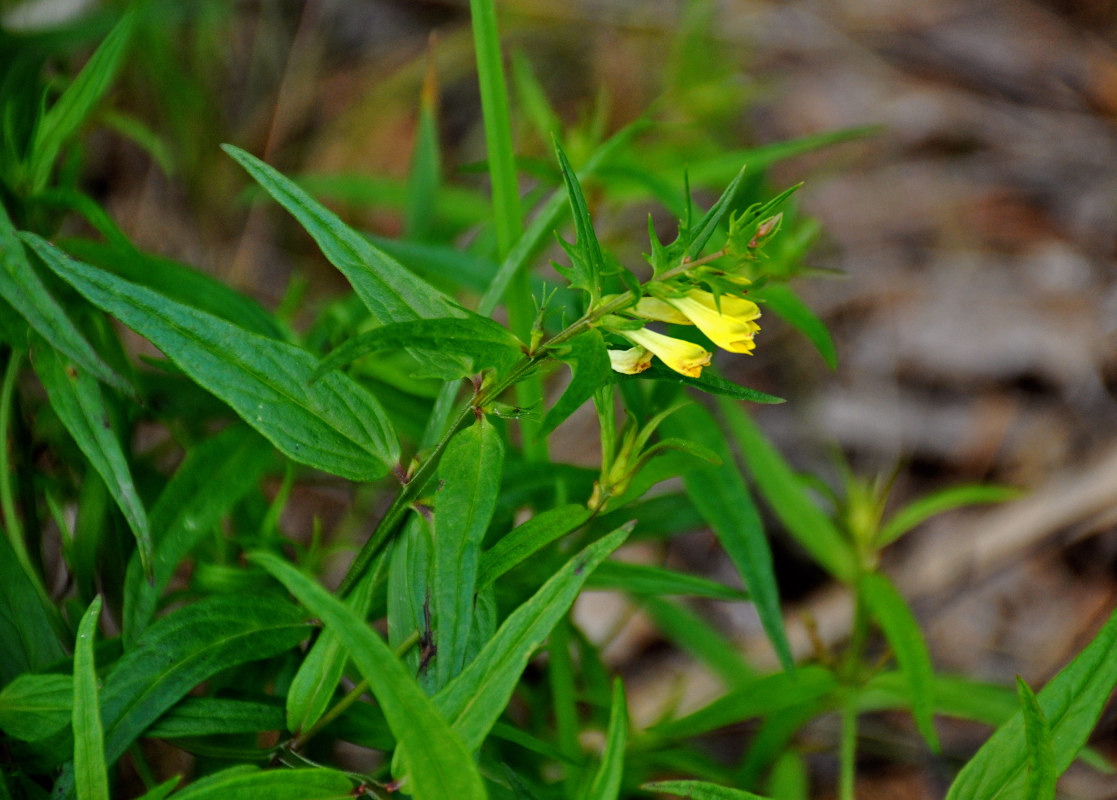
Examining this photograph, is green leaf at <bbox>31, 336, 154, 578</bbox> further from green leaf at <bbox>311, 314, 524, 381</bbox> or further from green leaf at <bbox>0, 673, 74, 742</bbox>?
green leaf at <bbox>311, 314, 524, 381</bbox>

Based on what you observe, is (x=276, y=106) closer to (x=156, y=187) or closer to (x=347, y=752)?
(x=156, y=187)

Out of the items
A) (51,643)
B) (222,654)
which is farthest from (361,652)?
(51,643)

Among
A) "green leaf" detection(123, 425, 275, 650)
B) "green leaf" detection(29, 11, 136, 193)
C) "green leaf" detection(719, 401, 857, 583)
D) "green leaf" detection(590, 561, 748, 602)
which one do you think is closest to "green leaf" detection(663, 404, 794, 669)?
"green leaf" detection(590, 561, 748, 602)

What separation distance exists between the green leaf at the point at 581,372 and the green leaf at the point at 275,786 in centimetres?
28

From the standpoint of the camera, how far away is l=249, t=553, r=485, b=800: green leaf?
17.4 inches

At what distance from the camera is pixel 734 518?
763mm

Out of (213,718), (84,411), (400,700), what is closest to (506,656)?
(400,700)

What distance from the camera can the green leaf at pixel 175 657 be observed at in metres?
0.59

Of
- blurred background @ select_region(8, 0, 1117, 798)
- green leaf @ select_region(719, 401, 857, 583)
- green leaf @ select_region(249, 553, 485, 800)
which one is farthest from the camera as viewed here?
blurred background @ select_region(8, 0, 1117, 798)

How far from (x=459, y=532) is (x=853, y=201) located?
150 centimetres

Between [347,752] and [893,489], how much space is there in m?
1.00

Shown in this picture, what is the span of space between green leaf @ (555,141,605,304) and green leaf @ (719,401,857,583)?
48cm

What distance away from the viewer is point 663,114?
1800 millimetres

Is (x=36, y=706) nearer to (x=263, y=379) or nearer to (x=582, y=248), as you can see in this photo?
(x=263, y=379)
